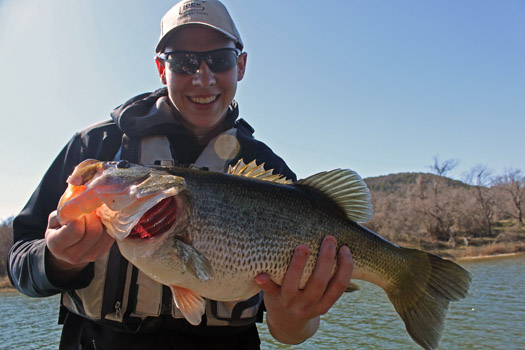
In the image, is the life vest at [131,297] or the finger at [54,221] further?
the life vest at [131,297]

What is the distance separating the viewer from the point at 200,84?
315 cm

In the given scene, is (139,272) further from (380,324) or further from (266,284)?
(380,324)

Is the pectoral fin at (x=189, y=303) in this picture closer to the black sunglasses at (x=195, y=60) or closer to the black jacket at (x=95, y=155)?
the black jacket at (x=95, y=155)

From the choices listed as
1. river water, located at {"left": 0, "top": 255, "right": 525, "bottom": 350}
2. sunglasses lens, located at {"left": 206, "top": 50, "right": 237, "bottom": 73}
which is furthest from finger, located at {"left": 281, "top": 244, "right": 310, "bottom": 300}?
river water, located at {"left": 0, "top": 255, "right": 525, "bottom": 350}

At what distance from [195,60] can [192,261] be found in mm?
1841

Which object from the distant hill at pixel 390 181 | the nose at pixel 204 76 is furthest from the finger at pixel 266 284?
the distant hill at pixel 390 181

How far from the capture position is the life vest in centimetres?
270

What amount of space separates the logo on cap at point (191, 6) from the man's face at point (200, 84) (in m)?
0.14

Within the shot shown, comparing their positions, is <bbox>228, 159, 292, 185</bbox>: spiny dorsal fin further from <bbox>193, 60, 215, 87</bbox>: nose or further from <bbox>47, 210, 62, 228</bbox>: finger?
<bbox>47, 210, 62, 228</bbox>: finger

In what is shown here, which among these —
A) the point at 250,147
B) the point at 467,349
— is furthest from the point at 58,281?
the point at 467,349

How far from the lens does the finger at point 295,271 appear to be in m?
2.39

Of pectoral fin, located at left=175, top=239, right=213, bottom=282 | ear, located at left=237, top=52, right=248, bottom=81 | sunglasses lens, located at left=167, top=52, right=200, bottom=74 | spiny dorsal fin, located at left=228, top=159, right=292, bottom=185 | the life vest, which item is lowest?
the life vest

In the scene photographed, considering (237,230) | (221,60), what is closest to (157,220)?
(237,230)

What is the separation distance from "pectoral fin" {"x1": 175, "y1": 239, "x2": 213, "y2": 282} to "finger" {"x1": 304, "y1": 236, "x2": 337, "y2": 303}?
0.75m
